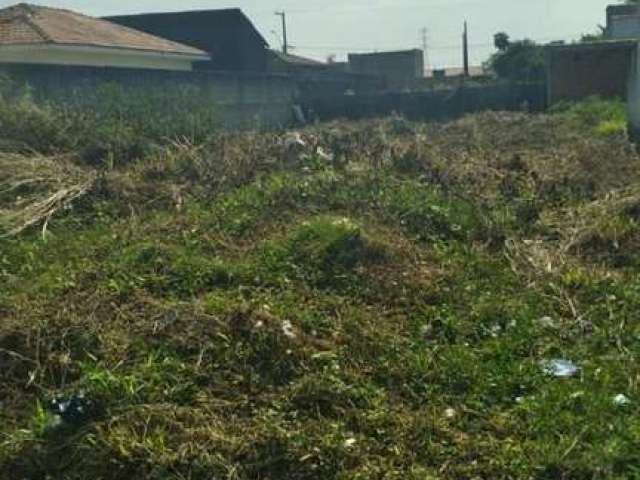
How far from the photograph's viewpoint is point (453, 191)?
7.09 metres

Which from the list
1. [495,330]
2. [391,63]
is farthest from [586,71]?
[391,63]

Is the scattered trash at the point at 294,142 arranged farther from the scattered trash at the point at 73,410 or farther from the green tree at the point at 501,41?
the green tree at the point at 501,41

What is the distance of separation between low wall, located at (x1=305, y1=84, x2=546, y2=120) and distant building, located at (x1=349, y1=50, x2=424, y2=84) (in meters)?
20.3

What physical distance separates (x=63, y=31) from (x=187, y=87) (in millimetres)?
5628

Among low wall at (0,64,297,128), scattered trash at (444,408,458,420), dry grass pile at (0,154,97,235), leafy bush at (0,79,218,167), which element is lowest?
scattered trash at (444,408,458,420)

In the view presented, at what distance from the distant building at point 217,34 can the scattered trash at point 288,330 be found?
A: 79.1ft

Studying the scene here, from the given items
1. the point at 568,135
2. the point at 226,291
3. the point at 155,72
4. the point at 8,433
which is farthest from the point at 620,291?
the point at 155,72

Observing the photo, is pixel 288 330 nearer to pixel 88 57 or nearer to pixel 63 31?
pixel 63 31

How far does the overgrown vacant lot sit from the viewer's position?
121 inches

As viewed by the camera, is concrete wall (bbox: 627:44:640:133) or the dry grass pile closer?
the dry grass pile

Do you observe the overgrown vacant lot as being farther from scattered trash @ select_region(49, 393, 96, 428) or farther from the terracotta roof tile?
the terracotta roof tile

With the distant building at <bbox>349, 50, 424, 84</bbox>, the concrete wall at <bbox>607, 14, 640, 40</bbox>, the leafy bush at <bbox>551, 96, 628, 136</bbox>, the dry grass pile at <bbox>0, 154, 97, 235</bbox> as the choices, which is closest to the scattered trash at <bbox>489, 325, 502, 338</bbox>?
the dry grass pile at <bbox>0, 154, 97, 235</bbox>

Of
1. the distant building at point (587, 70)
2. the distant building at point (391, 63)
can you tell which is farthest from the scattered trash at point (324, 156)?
the distant building at point (391, 63)

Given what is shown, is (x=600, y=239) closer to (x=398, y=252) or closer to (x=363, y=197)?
(x=398, y=252)
